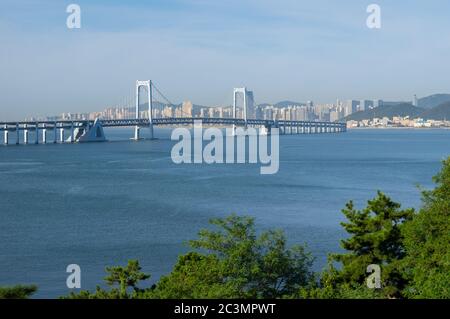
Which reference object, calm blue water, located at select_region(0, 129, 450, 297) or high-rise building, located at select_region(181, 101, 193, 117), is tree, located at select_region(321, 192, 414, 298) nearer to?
calm blue water, located at select_region(0, 129, 450, 297)

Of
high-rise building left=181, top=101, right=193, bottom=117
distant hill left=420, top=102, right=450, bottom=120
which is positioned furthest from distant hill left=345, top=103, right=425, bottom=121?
high-rise building left=181, top=101, right=193, bottom=117

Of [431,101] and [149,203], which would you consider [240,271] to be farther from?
[431,101]

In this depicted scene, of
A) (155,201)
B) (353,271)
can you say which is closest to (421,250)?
(353,271)

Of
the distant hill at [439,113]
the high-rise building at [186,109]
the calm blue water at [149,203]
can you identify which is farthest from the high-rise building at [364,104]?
the calm blue water at [149,203]

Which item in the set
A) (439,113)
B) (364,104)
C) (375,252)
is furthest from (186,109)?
(375,252)
